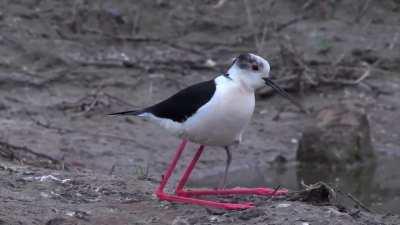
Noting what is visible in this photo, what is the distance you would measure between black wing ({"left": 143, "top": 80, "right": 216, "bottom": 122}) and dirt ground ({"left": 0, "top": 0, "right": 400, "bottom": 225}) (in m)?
0.89

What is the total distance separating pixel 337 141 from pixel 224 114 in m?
3.84

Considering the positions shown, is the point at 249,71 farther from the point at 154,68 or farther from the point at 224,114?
the point at 154,68

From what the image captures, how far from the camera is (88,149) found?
8.24 meters

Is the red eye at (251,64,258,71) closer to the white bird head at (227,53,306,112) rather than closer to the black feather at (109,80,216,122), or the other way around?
the white bird head at (227,53,306,112)

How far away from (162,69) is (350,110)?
1.99 m

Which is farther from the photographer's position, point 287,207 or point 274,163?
point 274,163

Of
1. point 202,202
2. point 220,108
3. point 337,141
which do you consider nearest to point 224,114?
point 220,108

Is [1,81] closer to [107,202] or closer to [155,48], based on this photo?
[155,48]

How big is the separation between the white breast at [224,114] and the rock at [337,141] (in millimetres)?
3574

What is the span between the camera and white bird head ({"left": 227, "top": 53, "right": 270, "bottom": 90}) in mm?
5117

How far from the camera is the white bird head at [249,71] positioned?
512 centimetres

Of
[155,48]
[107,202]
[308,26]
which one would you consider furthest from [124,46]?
[107,202]

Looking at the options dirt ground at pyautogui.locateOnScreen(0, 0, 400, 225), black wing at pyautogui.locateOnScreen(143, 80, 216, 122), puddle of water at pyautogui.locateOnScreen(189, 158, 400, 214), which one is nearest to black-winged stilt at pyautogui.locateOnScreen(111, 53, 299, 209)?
black wing at pyautogui.locateOnScreen(143, 80, 216, 122)

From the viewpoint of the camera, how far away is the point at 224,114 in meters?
5.02
